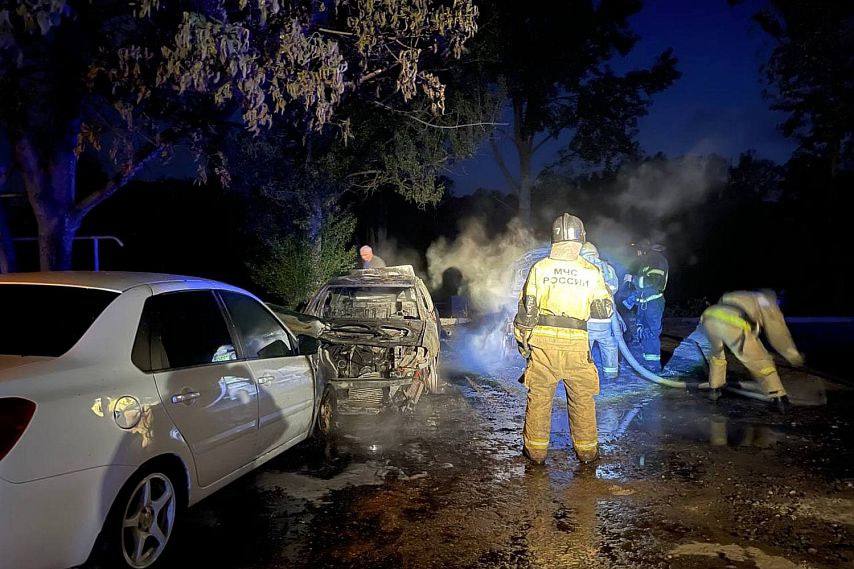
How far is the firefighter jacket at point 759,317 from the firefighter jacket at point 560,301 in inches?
102

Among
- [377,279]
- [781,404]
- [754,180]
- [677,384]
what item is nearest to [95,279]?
[377,279]

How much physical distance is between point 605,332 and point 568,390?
3.72 metres

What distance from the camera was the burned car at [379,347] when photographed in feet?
23.8

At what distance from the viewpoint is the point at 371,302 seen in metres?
9.41

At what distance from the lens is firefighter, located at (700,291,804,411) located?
741cm

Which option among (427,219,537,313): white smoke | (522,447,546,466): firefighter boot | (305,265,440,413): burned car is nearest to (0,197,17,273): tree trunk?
(305,265,440,413): burned car

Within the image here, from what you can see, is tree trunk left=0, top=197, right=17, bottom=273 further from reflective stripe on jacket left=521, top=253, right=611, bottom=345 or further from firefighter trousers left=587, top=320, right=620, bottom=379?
firefighter trousers left=587, top=320, right=620, bottom=379

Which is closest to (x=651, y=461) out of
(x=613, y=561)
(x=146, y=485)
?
(x=613, y=561)

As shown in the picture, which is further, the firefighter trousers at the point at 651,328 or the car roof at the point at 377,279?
the firefighter trousers at the point at 651,328

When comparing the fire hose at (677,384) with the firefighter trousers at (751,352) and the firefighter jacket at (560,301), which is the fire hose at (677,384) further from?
the firefighter jacket at (560,301)

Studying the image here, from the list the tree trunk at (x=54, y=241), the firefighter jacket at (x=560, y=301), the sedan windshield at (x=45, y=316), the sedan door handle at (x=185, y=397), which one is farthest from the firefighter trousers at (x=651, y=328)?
the sedan windshield at (x=45, y=316)

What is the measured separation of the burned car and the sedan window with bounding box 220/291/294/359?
2.92ft

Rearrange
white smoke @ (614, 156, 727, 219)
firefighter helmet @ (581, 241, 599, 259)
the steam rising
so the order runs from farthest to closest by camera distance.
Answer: white smoke @ (614, 156, 727, 219) → the steam rising → firefighter helmet @ (581, 241, 599, 259)

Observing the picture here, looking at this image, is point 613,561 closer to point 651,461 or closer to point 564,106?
point 651,461
